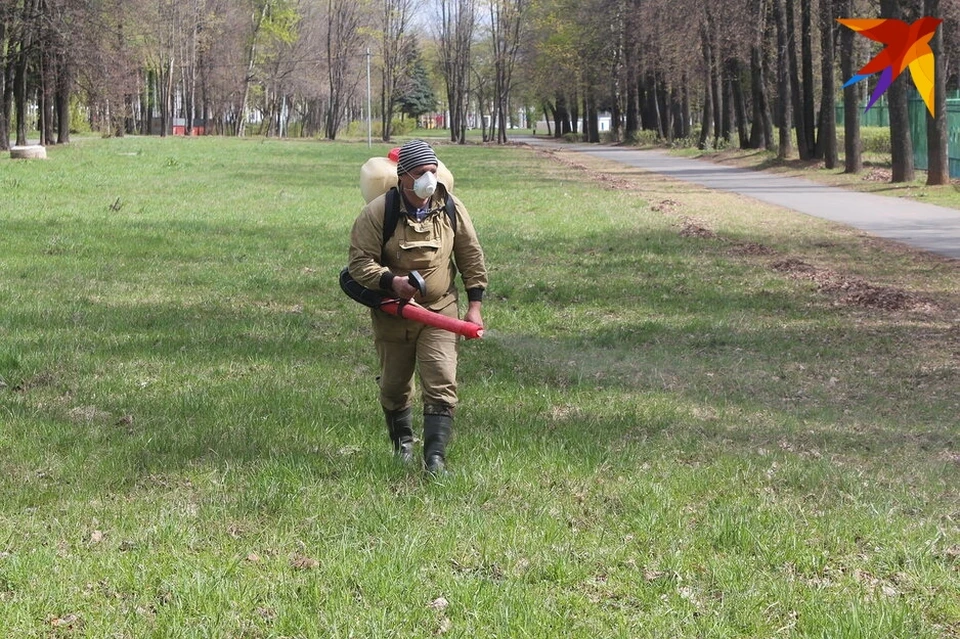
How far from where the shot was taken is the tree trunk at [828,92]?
3494cm

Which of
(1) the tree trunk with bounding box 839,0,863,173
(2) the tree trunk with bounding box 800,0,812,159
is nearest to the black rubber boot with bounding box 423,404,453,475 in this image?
(1) the tree trunk with bounding box 839,0,863,173

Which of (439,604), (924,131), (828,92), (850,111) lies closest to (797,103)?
(828,92)

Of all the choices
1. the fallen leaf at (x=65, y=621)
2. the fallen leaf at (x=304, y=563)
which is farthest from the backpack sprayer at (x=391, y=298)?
the fallen leaf at (x=65, y=621)

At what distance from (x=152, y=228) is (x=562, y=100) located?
7559 cm

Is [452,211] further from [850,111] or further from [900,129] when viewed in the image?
[850,111]

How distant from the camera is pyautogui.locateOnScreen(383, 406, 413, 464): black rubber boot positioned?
6.20 m

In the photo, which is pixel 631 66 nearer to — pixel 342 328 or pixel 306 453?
pixel 342 328

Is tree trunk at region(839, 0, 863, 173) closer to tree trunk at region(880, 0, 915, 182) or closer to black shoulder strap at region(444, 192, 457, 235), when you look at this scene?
tree trunk at region(880, 0, 915, 182)

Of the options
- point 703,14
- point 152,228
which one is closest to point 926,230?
point 152,228

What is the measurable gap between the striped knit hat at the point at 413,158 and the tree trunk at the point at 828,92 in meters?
31.3

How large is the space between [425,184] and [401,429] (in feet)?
4.64

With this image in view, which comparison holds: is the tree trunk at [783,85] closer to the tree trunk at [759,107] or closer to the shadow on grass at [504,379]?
the tree trunk at [759,107]

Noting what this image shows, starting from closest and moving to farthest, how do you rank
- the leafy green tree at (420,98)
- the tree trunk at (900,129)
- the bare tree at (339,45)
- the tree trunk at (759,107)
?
the tree trunk at (900,129), the tree trunk at (759,107), the bare tree at (339,45), the leafy green tree at (420,98)

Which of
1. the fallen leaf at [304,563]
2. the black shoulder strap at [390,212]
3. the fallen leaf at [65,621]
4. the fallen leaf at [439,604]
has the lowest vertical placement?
the fallen leaf at [439,604]
